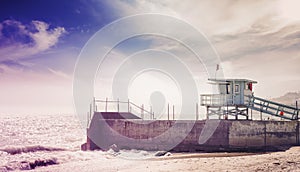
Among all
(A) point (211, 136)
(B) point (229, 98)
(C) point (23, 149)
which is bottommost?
(C) point (23, 149)

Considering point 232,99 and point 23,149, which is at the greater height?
point 232,99

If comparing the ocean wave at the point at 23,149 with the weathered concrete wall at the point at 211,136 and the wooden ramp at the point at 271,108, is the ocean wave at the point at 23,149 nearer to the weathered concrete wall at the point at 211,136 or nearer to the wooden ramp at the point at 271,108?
the weathered concrete wall at the point at 211,136

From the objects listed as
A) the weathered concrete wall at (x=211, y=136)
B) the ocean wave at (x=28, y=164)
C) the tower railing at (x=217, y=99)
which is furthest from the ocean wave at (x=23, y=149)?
the tower railing at (x=217, y=99)

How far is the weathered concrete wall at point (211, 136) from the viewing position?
1819 cm

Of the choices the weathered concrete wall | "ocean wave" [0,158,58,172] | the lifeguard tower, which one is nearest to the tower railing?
the lifeguard tower

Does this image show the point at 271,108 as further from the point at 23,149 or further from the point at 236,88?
the point at 23,149

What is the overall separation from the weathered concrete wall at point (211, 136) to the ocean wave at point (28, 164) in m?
5.55

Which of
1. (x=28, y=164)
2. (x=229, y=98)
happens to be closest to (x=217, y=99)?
(x=229, y=98)

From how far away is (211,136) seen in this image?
18516 mm

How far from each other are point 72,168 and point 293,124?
13660 millimetres

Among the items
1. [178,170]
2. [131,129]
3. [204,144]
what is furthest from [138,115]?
[178,170]

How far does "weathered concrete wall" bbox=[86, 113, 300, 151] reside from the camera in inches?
716

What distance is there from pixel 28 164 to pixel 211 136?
10.8 meters

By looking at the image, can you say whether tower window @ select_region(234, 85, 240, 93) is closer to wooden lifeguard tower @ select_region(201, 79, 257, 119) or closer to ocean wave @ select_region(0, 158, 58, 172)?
wooden lifeguard tower @ select_region(201, 79, 257, 119)
